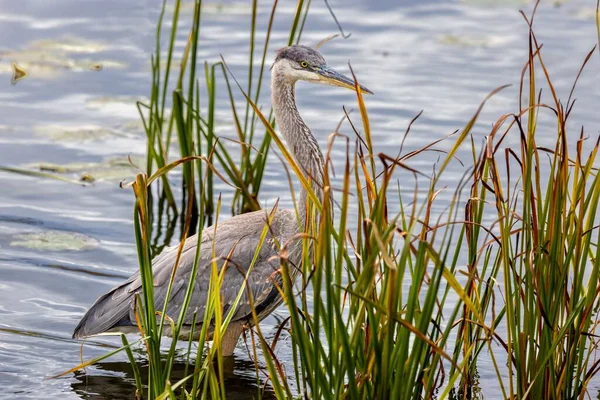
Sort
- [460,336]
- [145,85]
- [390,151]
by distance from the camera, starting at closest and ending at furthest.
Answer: [460,336] → [390,151] → [145,85]

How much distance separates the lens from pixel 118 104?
888 cm

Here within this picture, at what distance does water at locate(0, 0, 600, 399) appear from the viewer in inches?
219

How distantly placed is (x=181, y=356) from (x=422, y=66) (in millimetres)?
5055

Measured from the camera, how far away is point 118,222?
704 centimetres

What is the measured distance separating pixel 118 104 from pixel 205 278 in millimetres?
4027

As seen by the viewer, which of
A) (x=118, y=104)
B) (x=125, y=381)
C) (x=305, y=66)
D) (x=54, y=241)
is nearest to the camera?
(x=125, y=381)

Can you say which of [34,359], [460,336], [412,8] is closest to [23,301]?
[34,359]

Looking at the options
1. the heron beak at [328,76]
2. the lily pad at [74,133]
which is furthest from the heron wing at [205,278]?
the lily pad at [74,133]

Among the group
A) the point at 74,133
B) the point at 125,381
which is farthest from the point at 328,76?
the point at 74,133

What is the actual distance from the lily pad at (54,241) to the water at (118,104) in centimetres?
1

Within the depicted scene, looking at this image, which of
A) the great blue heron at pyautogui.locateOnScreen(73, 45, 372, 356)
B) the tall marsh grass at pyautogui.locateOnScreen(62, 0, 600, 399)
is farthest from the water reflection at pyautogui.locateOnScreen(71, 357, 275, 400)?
the tall marsh grass at pyautogui.locateOnScreen(62, 0, 600, 399)

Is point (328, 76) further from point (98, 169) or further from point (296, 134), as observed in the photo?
point (98, 169)

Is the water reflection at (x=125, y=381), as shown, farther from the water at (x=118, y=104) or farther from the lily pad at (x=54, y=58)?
the lily pad at (x=54, y=58)

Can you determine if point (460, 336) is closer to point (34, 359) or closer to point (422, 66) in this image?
point (34, 359)
